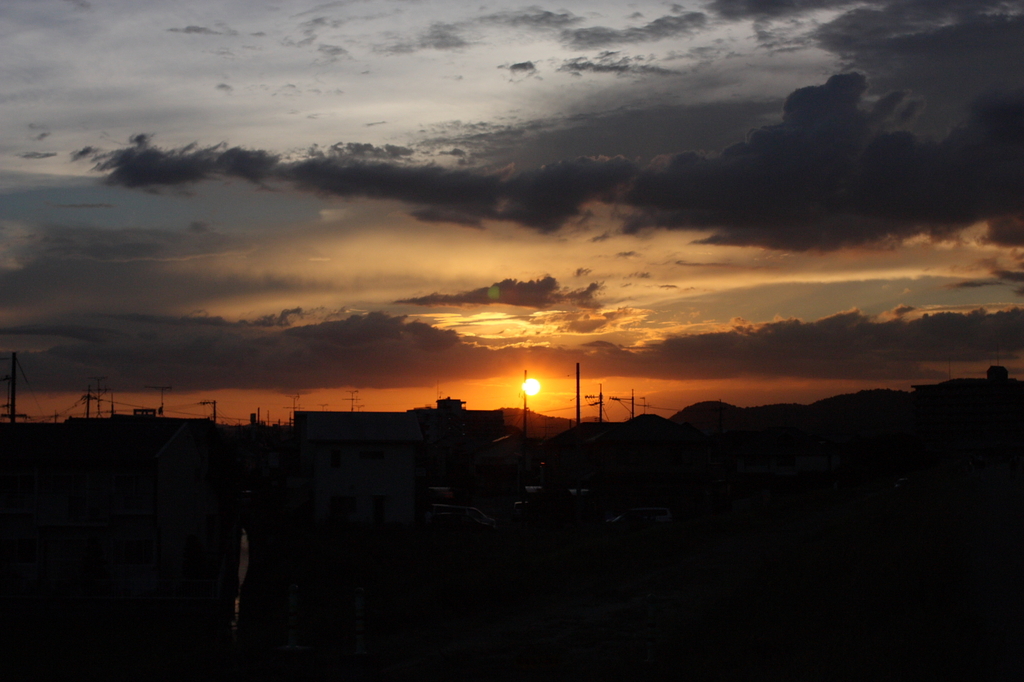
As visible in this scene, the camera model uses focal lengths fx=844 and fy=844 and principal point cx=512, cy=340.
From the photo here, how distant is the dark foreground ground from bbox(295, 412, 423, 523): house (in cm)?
1611

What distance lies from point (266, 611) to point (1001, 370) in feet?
637

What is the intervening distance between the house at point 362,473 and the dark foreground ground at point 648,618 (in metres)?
16.1

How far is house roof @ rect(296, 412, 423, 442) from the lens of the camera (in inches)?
1837

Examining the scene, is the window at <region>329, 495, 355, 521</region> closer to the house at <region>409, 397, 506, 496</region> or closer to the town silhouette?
the town silhouette

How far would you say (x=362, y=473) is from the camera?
4672 centimetres

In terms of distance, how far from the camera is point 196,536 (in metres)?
31.8

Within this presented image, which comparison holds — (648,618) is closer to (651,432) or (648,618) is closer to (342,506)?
(342,506)

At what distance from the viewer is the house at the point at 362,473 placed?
46094mm

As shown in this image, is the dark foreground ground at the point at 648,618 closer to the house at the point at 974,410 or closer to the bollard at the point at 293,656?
the bollard at the point at 293,656

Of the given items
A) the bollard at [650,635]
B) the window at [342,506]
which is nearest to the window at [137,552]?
the window at [342,506]

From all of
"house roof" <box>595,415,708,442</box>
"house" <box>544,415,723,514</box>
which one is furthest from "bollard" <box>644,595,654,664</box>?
"house roof" <box>595,415,708,442</box>

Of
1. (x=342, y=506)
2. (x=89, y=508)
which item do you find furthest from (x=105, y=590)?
(x=342, y=506)

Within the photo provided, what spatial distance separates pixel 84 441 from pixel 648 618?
24.1 metres

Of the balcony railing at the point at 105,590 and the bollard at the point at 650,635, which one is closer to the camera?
the bollard at the point at 650,635
